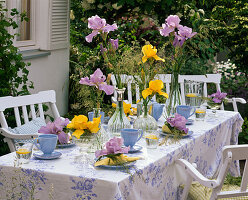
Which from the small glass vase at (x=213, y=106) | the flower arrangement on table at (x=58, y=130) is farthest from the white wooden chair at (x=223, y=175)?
the small glass vase at (x=213, y=106)

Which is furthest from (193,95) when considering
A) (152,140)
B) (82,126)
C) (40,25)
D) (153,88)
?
(40,25)

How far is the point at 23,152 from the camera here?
2.57 metres

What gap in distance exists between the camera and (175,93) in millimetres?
3838

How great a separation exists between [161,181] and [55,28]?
319 cm

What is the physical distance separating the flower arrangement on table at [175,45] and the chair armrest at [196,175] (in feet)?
2.96

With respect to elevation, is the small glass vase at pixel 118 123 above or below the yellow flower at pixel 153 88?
below

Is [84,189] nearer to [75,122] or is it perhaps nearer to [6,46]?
[75,122]

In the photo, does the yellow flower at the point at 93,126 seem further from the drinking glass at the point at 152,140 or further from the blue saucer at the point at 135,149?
the drinking glass at the point at 152,140

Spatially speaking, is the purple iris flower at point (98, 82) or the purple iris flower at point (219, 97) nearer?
the purple iris flower at point (98, 82)

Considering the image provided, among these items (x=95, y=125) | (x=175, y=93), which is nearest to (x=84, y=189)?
(x=95, y=125)

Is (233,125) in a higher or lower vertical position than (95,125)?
lower

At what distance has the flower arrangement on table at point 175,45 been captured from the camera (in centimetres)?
359

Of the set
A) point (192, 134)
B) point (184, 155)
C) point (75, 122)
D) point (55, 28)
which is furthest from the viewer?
point (55, 28)

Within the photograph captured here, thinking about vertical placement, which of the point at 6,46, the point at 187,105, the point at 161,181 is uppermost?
the point at 6,46
